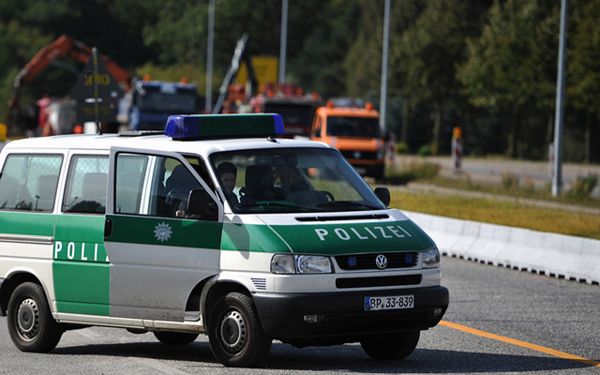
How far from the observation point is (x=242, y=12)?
122125 millimetres

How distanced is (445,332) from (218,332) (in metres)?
3.25

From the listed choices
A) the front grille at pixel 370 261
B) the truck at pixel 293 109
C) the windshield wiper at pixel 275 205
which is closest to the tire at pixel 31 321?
the windshield wiper at pixel 275 205

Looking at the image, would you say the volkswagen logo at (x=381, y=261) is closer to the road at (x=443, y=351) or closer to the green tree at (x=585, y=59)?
the road at (x=443, y=351)

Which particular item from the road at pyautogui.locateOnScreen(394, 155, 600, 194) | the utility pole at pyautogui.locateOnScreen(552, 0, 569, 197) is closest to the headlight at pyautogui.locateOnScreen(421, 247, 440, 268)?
the utility pole at pyautogui.locateOnScreen(552, 0, 569, 197)

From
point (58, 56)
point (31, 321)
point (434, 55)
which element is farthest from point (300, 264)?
point (434, 55)

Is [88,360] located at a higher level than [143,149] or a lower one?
lower

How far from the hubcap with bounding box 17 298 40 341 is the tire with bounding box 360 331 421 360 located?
2654 millimetres

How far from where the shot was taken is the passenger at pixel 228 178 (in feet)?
36.0

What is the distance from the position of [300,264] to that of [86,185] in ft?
7.33

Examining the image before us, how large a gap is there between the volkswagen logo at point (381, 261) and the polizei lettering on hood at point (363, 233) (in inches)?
5.6

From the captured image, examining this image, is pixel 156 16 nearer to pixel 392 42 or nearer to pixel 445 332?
pixel 392 42

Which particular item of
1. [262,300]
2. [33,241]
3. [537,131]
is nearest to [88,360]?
[33,241]

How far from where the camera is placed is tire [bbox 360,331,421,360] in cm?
1133

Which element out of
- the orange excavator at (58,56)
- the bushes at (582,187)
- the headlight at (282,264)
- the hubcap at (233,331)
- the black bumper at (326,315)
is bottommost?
the bushes at (582,187)
